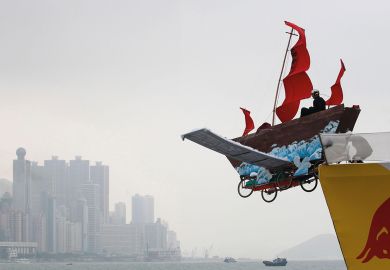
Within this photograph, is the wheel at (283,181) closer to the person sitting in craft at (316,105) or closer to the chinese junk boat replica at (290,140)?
the chinese junk boat replica at (290,140)

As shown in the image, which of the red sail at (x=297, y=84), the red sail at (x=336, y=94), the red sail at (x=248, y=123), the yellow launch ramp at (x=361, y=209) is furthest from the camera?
the red sail at (x=248, y=123)

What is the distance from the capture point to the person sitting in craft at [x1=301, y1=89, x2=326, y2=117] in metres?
14.8

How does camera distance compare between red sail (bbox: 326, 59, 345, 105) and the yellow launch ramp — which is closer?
the yellow launch ramp

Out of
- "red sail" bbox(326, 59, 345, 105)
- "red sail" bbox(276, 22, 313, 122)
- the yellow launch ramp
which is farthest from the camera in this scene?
"red sail" bbox(276, 22, 313, 122)

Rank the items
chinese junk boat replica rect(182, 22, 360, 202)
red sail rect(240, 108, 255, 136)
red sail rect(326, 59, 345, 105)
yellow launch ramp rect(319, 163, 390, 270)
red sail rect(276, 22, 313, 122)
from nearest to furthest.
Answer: yellow launch ramp rect(319, 163, 390, 270), chinese junk boat replica rect(182, 22, 360, 202), red sail rect(326, 59, 345, 105), red sail rect(276, 22, 313, 122), red sail rect(240, 108, 255, 136)

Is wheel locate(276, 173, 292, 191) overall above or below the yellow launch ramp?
above

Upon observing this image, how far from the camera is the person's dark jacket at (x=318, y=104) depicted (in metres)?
14.8

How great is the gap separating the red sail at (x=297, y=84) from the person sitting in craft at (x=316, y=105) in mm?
2057

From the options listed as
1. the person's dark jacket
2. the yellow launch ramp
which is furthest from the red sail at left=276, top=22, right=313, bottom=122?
the yellow launch ramp

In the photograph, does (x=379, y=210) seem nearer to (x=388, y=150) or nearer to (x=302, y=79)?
(x=388, y=150)

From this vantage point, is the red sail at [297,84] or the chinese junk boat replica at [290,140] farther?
→ the red sail at [297,84]

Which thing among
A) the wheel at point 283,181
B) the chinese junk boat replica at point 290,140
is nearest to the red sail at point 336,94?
the chinese junk boat replica at point 290,140

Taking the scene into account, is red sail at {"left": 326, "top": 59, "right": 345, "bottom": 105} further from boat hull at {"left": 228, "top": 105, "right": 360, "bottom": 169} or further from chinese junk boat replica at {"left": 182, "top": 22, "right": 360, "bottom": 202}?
boat hull at {"left": 228, "top": 105, "right": 360, "bottom": 169}

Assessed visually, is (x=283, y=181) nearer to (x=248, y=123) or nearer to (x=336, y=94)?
(x=336, y=94)
